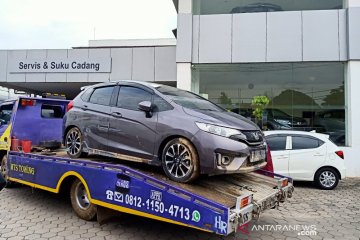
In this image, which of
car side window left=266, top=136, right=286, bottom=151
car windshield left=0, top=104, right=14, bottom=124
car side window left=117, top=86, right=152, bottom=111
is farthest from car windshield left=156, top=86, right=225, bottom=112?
car windshield left=0, top=104, right=14, bottom=124

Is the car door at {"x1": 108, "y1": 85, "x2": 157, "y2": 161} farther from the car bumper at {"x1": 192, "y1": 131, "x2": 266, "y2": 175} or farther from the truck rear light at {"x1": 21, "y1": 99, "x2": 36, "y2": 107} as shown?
the truck rear light at {"x1": 21, "y1": 99, "x2": 36, "y2": 107}

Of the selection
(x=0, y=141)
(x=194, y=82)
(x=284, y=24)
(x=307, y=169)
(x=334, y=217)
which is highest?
(x=284, y=24)

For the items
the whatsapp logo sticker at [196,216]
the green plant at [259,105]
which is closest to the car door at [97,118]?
the whatsapp logo sticker at [196,216]

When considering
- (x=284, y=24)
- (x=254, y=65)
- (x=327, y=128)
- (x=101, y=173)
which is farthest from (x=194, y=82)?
(x=101, y=173)

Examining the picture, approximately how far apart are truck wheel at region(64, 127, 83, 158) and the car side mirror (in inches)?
57.3

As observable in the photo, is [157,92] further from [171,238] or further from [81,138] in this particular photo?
[171,238]

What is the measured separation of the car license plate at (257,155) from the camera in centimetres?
419

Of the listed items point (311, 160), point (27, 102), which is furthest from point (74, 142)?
point (311, 160)

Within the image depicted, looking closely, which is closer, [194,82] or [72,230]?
[72,230]

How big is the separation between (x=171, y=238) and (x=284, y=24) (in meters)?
8.34

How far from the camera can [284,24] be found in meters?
10.5

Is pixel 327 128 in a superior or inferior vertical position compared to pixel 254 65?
inferior

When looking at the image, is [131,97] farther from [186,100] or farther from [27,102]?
[27,102]

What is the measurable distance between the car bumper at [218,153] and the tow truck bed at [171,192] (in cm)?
30
